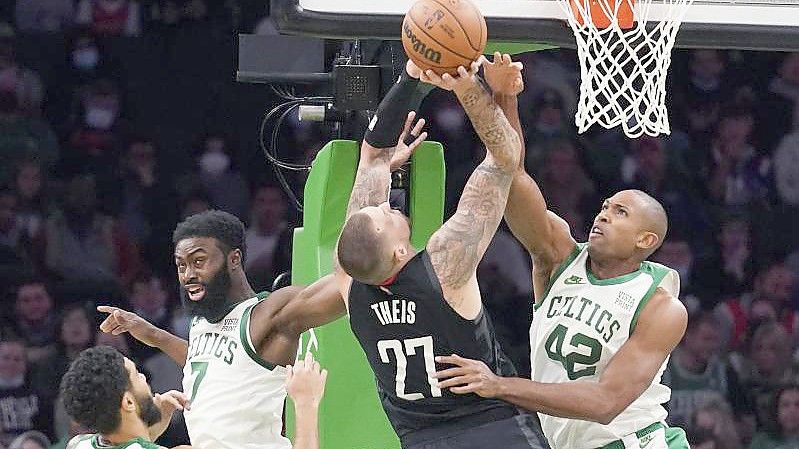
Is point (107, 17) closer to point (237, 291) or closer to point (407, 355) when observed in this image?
point (237, 291)

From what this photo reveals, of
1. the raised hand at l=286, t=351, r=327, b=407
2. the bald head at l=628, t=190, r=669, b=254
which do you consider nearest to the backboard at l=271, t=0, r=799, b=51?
the bald head at l=628, t=190, r=669, b=254

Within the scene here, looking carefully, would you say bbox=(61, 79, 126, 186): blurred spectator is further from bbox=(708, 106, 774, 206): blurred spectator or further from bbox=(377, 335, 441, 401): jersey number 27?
bbox=(377, 335, 441, 401): jersey number 27

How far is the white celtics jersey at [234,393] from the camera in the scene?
515 cm

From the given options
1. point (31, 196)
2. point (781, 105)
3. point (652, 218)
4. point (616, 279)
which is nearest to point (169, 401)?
point (616, 279)

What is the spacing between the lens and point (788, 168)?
937 centimetres

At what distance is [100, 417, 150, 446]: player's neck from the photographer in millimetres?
4039

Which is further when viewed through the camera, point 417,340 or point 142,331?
point 142,331

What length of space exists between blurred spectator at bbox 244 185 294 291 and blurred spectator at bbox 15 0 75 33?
1.62 metres

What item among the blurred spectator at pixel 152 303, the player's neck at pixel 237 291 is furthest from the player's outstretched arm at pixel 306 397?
the blurred spectator at pixel 152 303

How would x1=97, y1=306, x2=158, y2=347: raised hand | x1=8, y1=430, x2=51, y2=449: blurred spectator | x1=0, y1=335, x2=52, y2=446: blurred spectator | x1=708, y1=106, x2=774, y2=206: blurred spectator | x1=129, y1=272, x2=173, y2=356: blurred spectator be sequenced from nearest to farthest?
x1=97, y1=306, x2=158, y2=347: raised hand, x1=8, y1=430, x2=51, y2=449: blurred spectator, x1=0, y1=335, x2=52, y2=446: blurred spectator, x1=129, y1=272, x2=173, y2=356: blurred spectator, x1=708, y1=106, x2=774, y2=206: blurred spectator

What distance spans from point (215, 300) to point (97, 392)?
1.29m

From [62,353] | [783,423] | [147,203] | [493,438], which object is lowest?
[783,423]

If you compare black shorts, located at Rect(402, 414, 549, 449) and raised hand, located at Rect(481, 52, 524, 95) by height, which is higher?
raised hand, located at Rect(481, 52, 524, 95)

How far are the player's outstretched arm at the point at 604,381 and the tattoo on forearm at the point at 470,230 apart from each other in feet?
0.85
